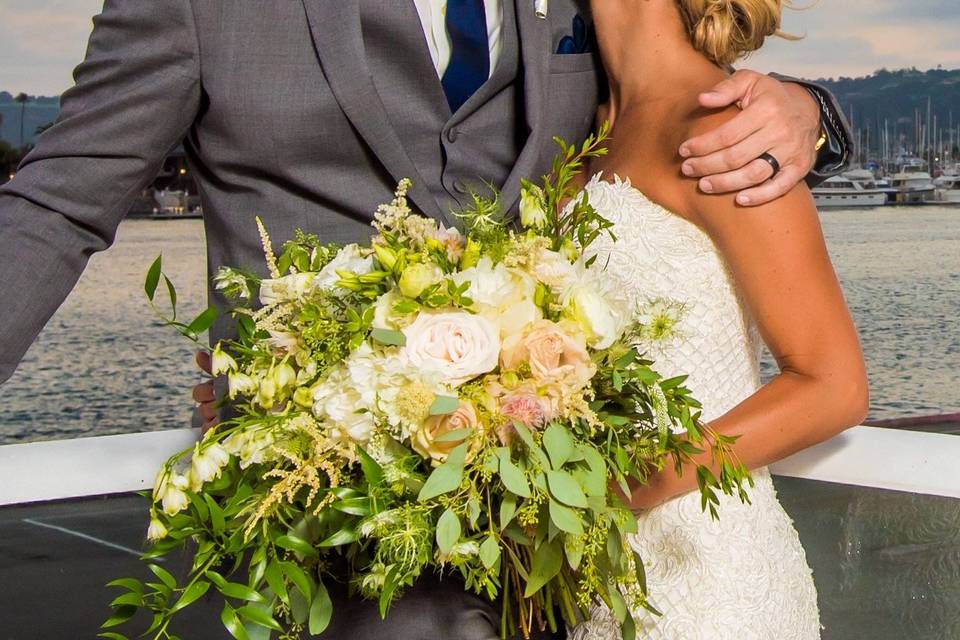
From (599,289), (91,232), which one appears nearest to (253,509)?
(599,289)

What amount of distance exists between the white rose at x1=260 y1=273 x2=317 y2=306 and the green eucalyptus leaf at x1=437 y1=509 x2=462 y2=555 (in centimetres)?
28

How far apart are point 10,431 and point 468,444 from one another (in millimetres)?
20377

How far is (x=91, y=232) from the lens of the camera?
146 centimetres

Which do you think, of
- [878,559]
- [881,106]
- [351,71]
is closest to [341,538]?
[351,71]

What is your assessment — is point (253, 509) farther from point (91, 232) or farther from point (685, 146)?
point (685, 146)

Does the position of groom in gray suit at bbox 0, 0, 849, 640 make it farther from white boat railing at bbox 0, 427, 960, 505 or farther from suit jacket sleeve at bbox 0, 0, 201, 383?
white boat railing at bbox 0, 427, 960, 505

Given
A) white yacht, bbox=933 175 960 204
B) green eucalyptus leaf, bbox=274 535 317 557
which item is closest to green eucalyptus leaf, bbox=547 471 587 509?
green eucalyptus leaf, bbox=274 535 317 557

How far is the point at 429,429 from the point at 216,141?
0.61 m

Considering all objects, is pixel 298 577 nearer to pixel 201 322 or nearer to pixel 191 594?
pixel 191 594

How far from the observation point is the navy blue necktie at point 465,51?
61.4 inches

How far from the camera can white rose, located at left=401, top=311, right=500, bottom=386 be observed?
1053mm

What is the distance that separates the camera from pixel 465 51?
5.18 feet

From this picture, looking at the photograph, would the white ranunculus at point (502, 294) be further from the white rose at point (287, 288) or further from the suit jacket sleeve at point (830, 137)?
the suit jacket sleeve at point (830, 137)

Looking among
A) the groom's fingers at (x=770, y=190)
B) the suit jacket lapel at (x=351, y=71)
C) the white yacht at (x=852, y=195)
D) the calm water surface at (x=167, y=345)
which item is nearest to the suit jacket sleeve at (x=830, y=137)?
the groom's fingers at (x=770, y=190)
